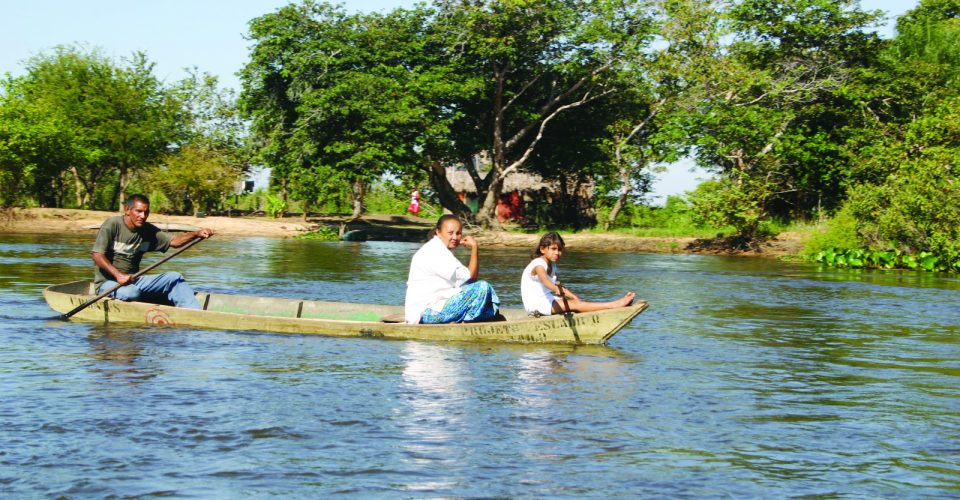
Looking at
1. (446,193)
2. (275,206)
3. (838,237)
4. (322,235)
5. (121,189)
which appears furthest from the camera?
(121,189)

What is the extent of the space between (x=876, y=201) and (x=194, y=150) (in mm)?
28531

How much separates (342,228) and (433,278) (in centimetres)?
2788

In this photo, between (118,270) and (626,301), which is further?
(118,270)

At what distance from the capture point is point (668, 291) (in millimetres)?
19688

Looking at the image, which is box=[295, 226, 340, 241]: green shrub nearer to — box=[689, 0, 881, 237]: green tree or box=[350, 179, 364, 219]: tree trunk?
box=[350, 179, 364, 219]: tree trunk

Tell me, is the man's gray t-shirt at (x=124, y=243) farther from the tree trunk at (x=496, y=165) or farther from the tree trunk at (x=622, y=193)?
the tree trunk at (x=622, y=193)

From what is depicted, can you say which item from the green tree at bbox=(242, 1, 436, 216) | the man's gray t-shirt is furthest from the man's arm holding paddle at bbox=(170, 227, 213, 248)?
the green tree at bbox=(242, 1, 436, 216)

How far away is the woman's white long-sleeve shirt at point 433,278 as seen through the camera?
438 inches

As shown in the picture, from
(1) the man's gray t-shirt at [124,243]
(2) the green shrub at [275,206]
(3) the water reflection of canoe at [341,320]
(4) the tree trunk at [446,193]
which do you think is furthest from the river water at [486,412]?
(2) the green shrub at [275,206]

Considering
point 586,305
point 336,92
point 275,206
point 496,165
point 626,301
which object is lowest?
point 586,305

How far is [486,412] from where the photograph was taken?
796cm

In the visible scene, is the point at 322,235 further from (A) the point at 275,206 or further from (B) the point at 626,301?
(B) the point at 626,301

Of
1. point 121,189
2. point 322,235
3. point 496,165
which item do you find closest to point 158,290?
point 322,235

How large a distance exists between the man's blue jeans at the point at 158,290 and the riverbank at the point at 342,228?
22.8 m
